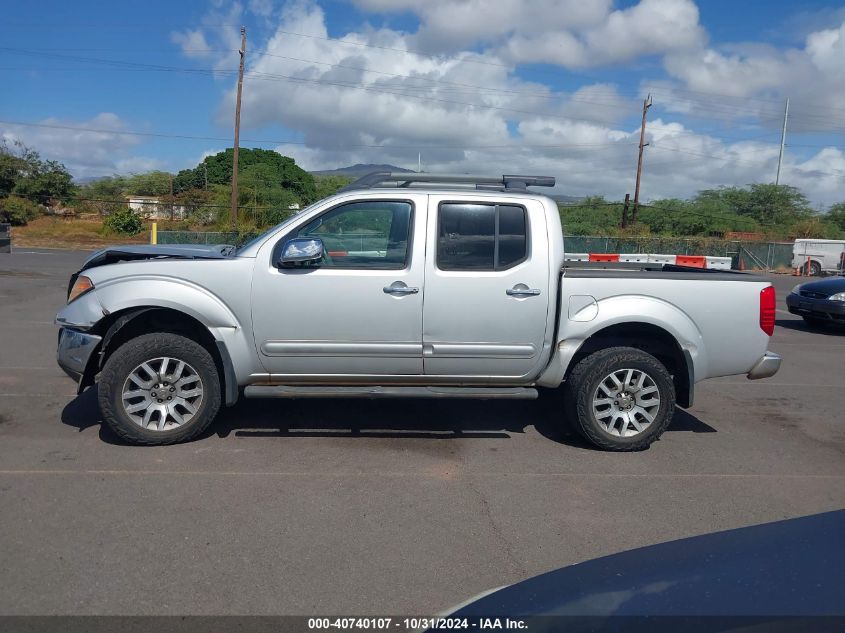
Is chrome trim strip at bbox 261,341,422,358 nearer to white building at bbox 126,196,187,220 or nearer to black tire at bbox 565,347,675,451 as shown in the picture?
black tire at bbox 565,347,675,451

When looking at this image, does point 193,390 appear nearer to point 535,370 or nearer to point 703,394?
point 535,370

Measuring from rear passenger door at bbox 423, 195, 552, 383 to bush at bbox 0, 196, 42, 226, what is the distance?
1973 inches

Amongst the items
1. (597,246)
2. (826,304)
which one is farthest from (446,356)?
(597,246)

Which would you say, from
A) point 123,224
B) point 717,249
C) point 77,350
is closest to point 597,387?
point 77,350

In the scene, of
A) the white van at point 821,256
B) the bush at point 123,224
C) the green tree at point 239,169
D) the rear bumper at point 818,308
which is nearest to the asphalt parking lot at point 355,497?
the rear bumper at point 818,308

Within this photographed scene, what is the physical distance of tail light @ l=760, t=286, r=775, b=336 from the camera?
6066 mm

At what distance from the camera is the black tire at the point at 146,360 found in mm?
5629

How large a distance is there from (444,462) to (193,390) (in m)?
1.95

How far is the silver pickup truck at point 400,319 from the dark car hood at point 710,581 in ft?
10.7

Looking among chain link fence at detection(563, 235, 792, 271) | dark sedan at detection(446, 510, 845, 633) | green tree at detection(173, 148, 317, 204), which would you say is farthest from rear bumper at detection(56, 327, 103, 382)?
green tree at detection(173, 148, 317, 204)

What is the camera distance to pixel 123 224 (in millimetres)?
46281

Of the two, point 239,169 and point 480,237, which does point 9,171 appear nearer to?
point 239,169

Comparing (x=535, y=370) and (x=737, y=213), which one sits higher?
(x=737, y=213)

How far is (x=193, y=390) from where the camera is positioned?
575 centimetres
